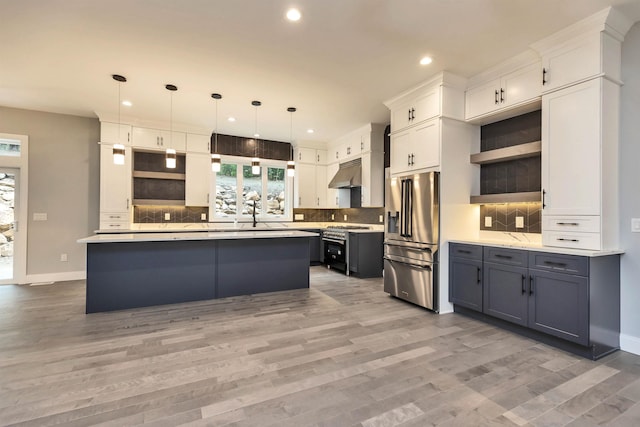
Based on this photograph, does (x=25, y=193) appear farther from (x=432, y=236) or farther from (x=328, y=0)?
(x=432, y=236)

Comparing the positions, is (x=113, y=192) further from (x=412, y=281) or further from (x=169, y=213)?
(x=412, y=281)

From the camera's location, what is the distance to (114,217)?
17.6 feet

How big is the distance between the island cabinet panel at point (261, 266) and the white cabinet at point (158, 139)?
2.84m

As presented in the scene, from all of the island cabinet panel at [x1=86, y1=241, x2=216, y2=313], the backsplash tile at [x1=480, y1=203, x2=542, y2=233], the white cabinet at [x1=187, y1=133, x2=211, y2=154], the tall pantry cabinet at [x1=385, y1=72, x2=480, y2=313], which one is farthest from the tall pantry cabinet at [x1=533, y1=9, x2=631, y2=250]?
the white cabinet at [x1=187, y1=133, x2=211, y2=154]

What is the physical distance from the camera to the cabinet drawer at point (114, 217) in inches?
209

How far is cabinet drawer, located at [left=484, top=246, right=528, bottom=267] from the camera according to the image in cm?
297

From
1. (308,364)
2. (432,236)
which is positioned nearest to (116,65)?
(308,364)

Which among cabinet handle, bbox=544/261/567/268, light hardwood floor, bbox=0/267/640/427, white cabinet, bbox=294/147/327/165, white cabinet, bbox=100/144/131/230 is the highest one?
white cabinet, bbox=294/147/327/165

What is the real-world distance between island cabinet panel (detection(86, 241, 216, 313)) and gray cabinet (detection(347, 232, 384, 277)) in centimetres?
261

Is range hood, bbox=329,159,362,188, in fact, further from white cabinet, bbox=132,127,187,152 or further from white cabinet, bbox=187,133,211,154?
white cabinet, bbox=132,127,187,152

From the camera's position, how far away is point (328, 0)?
244 centimetres

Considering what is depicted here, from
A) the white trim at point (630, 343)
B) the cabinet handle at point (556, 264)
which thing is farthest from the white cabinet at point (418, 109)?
the white trim at point (630, 343)

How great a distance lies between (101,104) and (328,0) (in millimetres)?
4254

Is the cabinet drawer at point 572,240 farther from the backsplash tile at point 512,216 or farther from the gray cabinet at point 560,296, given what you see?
the backsplash tile at point 512,216
